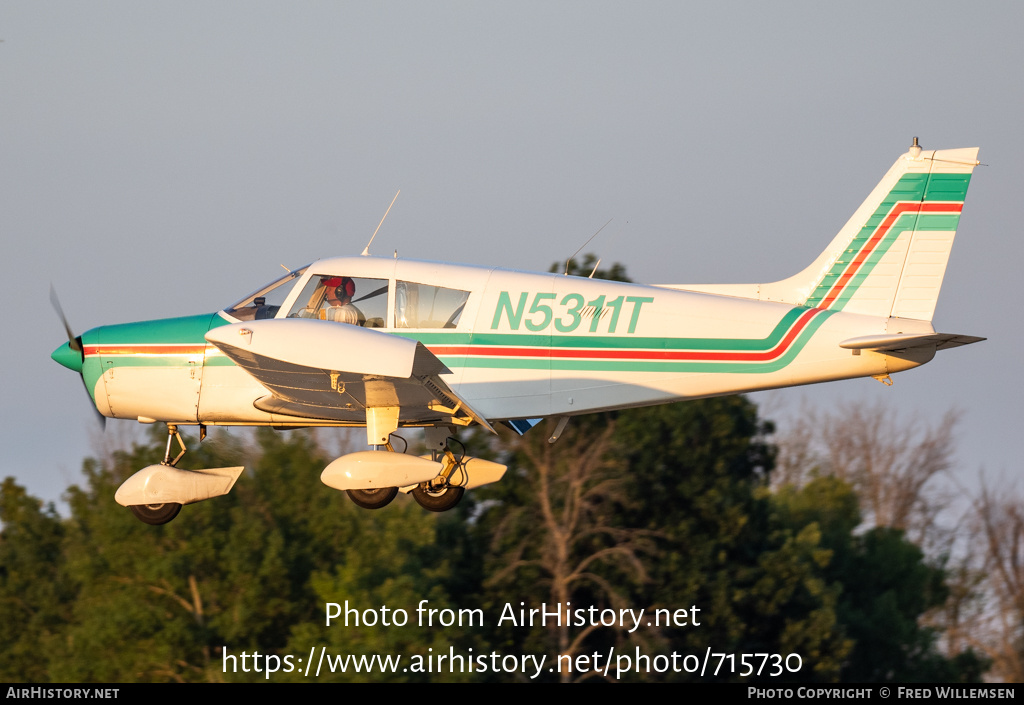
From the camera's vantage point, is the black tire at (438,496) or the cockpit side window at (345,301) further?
the black tire at (438,496)

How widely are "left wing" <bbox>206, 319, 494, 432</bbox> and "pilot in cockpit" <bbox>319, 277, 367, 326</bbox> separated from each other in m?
0.68

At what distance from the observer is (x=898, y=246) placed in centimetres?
1044

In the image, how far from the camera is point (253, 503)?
2947 centimetres

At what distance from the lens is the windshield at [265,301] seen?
10695 mm

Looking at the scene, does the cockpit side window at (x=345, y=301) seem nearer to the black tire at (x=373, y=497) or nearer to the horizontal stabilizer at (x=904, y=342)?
the black tire at (x=373, y=497)

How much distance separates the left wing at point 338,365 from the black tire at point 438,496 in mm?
1000

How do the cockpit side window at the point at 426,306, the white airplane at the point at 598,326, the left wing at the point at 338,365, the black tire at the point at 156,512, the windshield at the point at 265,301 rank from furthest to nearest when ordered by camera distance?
the black tire at the point at 156,512
the windshield at the point at 265,301
the cockpit side window at the point at 426,306
the white airplane at the point at 598,326
the left wing at the point at 338,365

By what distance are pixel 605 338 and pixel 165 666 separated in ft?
59.3

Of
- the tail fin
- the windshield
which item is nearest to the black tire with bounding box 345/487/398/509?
the windshield

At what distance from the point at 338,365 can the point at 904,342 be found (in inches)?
178

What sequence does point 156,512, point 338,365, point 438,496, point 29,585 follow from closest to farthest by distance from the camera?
point 338,365, point 156,512, point 438,496, point 29,585

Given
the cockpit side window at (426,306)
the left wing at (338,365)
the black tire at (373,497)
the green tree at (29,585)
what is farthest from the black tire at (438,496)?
the green tree at (29,585)

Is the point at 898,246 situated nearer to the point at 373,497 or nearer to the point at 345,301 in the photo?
the point at 345,301

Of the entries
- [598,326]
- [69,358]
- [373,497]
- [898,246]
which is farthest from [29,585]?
[898,246]
